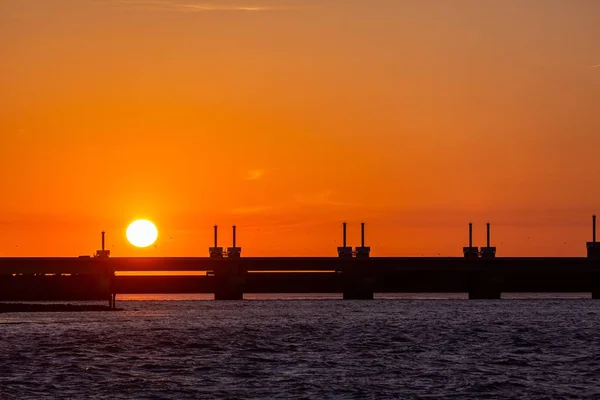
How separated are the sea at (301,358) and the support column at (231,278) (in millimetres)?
67578

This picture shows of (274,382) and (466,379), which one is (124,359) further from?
(466,379)

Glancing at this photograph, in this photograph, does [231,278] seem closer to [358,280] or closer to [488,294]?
[358,280]

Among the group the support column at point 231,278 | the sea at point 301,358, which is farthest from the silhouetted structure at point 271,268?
the sea at point 301,358

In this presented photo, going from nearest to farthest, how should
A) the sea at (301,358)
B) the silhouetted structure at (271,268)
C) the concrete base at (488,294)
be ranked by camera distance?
1. the sea at (301,358)
2. the silhouetted structure at (271,268)
3. the concrete base at (488,294)

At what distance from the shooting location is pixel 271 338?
8206cm

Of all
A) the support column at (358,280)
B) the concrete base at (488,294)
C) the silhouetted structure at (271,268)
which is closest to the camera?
the silhouetted structure at (271,268)

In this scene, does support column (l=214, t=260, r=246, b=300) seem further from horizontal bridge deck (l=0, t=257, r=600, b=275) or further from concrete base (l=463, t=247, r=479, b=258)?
concrete base (l=463, t=247, r=479, b=258)

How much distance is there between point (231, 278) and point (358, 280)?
18.0 m

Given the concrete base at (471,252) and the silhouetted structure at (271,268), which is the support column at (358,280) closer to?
the silhouetted structure at (271,268)

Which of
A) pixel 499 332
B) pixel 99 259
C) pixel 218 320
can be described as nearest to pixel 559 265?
pixel 99 259

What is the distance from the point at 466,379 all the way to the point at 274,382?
829 centimetres

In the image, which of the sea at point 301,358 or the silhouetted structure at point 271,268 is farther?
the silhouetted structure at point 271,268

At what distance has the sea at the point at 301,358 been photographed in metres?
50.8

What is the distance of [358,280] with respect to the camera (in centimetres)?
18000
